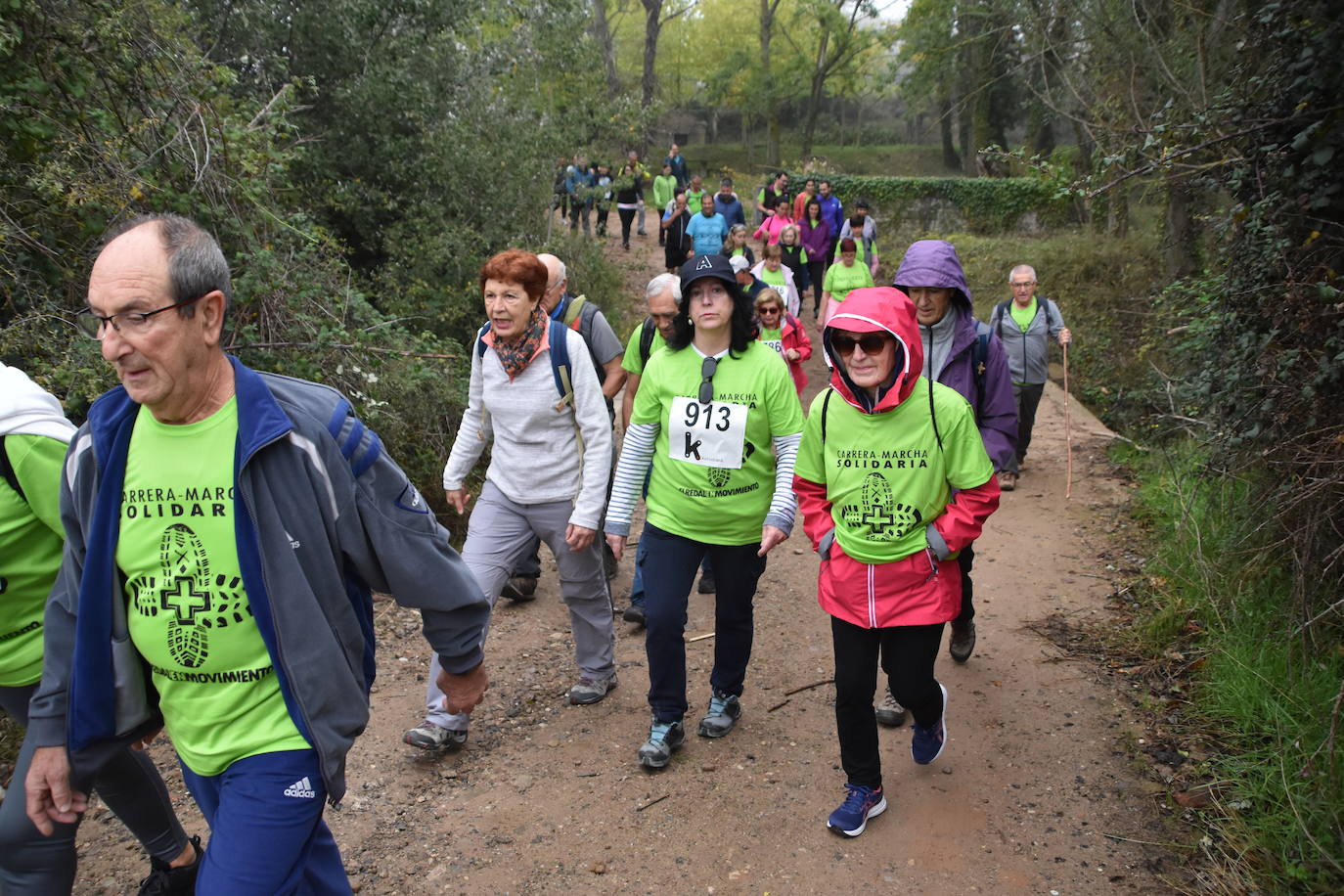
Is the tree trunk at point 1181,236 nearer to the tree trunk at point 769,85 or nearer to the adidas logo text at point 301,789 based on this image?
the adidas logo text at point 301,789

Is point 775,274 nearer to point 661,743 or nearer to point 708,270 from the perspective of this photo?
point 708,270

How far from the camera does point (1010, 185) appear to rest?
24.4 metres

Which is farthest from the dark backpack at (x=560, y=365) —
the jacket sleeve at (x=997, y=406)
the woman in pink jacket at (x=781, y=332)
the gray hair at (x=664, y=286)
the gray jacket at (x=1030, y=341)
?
the gray jacket at (x=1030, y=341)

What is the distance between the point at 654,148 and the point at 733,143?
9692 millimetres

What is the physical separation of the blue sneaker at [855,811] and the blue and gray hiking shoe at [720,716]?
0.85m

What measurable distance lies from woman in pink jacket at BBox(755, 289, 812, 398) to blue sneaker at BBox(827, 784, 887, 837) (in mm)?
3628

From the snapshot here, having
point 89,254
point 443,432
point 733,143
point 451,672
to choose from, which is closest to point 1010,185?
point 443,432

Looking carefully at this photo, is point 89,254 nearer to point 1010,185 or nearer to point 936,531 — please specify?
point 936,531

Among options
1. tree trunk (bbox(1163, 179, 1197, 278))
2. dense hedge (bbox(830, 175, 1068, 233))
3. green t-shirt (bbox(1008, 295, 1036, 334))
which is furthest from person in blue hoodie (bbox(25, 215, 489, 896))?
dense hedge (bbox(830, 175, 1068, 233))

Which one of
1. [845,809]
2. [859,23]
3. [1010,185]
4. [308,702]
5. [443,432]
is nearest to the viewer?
[308,702]

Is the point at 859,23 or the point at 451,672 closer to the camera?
the point at 451,672

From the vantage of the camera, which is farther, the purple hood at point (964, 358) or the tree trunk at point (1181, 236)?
the tree trunk at point (1181, 236)

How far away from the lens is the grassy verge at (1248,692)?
3.49 metres

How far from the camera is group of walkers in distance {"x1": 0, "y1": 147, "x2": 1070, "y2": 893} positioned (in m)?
2.28
